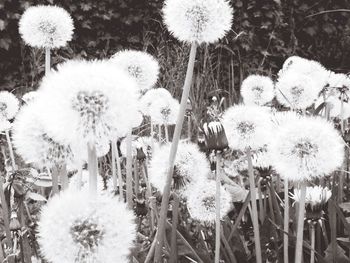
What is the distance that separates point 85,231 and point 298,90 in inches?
62.1

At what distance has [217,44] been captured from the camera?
6.58 metres

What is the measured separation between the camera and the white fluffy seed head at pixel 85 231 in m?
1.13

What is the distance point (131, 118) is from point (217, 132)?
0.68 metres

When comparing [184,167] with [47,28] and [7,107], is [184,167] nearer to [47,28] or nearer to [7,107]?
[47,28]

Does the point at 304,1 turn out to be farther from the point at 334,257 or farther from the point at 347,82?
the point at 334,257

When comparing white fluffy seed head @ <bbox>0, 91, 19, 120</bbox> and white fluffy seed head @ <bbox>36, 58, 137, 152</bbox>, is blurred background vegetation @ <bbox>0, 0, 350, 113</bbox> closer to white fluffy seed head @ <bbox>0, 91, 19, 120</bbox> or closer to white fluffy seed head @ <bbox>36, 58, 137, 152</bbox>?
white fluffy seed head @ <bbox>0, 91, 19, 120</bbox>

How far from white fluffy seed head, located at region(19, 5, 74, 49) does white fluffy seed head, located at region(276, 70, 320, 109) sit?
0.93 m

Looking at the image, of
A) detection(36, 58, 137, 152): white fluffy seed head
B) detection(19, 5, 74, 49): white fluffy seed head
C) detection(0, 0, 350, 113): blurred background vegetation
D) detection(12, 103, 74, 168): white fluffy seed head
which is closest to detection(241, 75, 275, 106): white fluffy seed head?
detection(19, 5, 74, 49): white fluffy seed head

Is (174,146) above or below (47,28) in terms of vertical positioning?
below

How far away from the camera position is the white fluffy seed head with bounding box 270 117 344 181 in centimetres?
157

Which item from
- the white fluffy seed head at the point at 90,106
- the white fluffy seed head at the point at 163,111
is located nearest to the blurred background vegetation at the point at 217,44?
the white fluffy seed head at the point at 163,111

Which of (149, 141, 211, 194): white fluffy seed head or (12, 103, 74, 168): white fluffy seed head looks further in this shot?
(149, 141, 211, 194): white fluffy seed head

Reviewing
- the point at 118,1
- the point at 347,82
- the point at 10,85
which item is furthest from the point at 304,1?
the point at 347,82

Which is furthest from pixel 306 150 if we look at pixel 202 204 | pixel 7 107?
pixel 7 107
